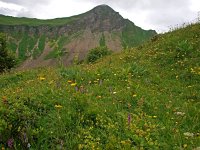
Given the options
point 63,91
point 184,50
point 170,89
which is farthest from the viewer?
point 184,50

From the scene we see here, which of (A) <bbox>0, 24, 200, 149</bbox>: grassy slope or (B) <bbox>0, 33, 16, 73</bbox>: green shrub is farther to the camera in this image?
(B) <bbox>0, 33, 16, 73</bbox>: green shrub

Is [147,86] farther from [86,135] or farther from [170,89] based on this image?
[86,135]

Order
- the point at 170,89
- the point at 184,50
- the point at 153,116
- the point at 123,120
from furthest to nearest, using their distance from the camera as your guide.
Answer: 1. the point at 184,50
2. the point at 170,89
3. the point at 153,116
4. the point at 123,120

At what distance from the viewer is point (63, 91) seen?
342 inches

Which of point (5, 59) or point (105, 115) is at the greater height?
point (105, 115)

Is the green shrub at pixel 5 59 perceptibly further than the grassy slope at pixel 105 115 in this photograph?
Yes

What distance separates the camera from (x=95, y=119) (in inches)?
287

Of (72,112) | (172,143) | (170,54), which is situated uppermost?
(170,54)

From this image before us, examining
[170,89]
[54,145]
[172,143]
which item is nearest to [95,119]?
[54,145]

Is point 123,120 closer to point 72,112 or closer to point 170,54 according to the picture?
point 72,112

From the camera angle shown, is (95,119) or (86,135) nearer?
(86,135)

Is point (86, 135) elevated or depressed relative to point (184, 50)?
depressed

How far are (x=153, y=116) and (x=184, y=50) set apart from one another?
8.07 m

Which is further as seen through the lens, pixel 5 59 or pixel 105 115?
pixel 5 59
